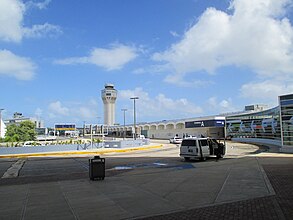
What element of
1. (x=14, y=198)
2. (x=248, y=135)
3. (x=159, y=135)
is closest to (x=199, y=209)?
(x=14, y=198)

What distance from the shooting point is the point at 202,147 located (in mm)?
20453

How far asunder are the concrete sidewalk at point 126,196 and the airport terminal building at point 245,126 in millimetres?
15981

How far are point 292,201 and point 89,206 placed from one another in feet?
18.6

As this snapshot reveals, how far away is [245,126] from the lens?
184 ft

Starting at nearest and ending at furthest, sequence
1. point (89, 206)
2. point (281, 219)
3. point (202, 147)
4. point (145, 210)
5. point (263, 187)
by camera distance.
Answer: point (281, 219), point (145, 210), point (89, 206), point (263, 187), point (202, 147)

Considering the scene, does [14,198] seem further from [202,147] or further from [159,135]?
[159,135]

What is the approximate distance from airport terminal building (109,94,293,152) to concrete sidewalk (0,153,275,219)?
16.0 metres

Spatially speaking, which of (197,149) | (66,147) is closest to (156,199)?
(197,149)

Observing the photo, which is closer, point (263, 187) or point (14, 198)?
point (14, 198)

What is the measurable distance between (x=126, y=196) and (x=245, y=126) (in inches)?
2021

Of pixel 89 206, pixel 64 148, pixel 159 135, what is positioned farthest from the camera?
pixel 159 135

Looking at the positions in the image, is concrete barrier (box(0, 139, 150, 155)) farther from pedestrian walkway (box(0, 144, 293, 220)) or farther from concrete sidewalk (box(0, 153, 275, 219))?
pedestrian walkway (box(0, 144, 293, 220))

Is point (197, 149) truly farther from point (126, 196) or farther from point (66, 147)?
point (66, 147)

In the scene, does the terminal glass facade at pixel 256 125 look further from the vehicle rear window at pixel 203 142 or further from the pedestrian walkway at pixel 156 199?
the pedestrian walkway at pixel 156 199
